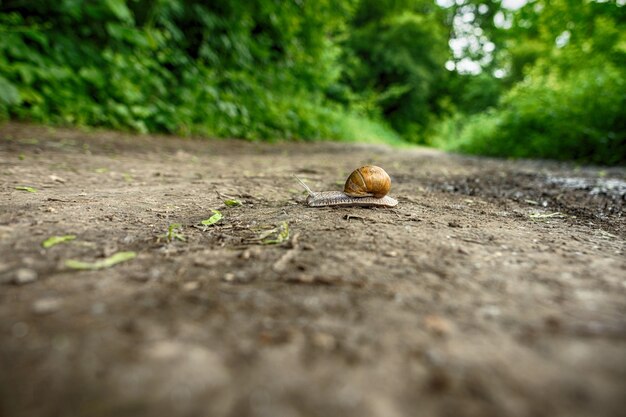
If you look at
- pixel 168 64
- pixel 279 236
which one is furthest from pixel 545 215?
pixel 168 64

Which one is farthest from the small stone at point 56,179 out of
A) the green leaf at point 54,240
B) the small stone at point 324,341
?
the small stone at point 324,341

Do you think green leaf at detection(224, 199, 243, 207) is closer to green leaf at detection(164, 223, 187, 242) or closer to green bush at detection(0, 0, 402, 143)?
green leaf at detection(164, 223, 187, 242)

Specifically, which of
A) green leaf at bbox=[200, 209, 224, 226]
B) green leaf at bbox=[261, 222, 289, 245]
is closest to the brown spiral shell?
green leaf at bbox=[261, 222, 289, 245]

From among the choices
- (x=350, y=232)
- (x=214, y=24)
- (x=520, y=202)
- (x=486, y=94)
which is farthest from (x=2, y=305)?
(x=486, y=94)

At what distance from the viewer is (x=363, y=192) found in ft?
7.16

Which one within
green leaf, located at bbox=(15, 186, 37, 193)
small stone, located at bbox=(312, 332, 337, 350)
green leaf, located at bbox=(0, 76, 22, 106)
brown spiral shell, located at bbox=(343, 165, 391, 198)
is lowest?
green leaf, located at bbox=(15, 186, 37, 193)

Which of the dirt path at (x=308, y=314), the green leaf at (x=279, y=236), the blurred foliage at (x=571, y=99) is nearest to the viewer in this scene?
the dirt path at (x=308, y=314)

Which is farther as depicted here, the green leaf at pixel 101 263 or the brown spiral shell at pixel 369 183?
the brown spiral shell at pixel 369 183

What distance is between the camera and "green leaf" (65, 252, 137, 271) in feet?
3.87

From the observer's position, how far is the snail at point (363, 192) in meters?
2.15

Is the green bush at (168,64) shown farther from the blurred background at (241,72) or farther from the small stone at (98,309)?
the small stone at (98,309)

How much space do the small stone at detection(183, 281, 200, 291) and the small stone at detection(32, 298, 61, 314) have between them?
30cm

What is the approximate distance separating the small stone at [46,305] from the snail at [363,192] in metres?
1.41

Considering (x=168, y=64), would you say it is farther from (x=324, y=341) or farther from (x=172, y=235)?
(x=324, y=341)
